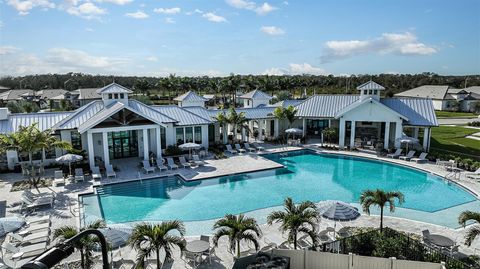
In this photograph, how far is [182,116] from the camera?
32125mm

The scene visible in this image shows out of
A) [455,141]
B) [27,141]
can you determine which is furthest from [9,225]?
[455,141]

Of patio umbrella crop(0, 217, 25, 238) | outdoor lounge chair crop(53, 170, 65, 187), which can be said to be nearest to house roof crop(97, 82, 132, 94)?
outdoor lounge chair crop(53, 170, 65, 187)

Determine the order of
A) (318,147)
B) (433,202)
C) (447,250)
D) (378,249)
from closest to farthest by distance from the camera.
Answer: (378,249)
(447,250)
(433,202)
(318,147)

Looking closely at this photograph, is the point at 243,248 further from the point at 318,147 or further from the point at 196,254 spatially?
the point at 318,147

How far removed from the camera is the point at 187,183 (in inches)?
924

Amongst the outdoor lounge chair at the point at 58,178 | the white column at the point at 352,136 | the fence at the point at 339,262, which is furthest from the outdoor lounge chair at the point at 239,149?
the fence at the point at 339,262

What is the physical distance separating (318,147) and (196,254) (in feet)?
77.7

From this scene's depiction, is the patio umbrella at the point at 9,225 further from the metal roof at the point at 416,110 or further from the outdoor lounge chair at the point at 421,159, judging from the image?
the metal roof at the point at 416,110

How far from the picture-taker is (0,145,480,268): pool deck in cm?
1372

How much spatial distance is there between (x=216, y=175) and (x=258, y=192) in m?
4.03

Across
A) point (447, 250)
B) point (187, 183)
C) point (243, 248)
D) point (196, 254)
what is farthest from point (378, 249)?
point (187, 183)

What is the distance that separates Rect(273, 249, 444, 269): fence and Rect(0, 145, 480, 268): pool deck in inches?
108

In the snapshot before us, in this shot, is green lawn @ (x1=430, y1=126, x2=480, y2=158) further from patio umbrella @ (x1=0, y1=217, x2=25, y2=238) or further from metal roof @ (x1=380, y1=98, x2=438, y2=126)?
patio umbrella @ (x1=0, y1=217, x2=25, y2=238)

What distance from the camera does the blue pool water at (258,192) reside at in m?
19.0
